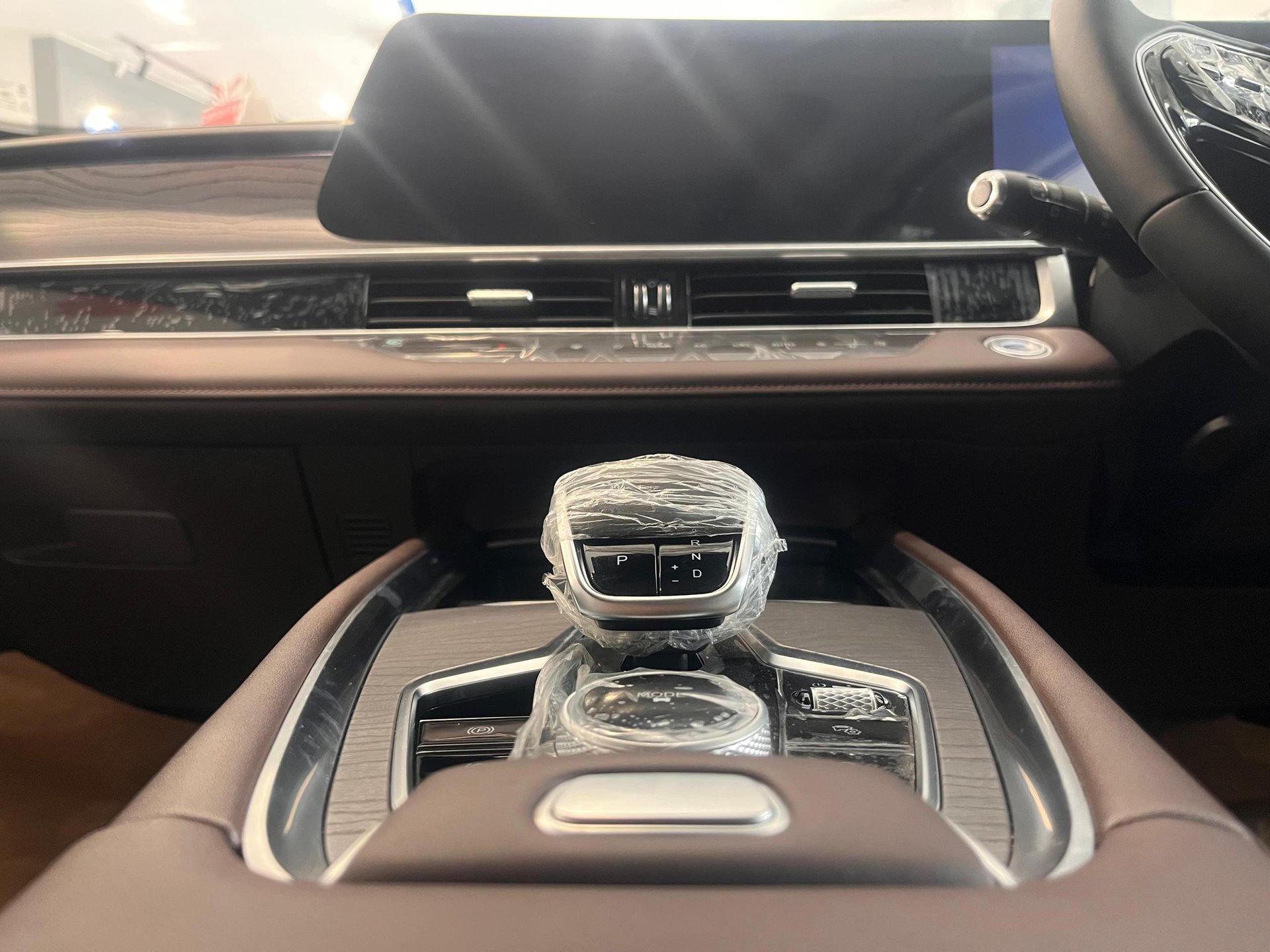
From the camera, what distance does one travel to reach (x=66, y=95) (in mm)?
2957

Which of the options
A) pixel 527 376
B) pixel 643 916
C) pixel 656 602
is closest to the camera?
pixel 643 916

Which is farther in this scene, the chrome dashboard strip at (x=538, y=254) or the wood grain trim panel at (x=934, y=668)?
the chrome dashboard strip at (x=538, y=254)

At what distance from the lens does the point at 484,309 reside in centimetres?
103

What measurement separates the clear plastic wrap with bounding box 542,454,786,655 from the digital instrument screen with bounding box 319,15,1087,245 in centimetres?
60

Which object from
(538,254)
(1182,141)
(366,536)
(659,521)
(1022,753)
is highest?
(1182,141)

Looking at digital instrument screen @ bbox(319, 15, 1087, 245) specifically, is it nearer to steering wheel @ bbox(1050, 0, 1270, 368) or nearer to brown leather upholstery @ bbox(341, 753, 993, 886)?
steering wheel @ bbox(1050, 0, 1270, 368)

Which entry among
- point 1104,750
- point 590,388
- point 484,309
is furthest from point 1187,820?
point 484,309

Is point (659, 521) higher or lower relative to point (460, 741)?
higher

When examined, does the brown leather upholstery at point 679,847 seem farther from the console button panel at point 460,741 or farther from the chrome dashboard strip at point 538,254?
the chrome dashboard strip at point 538,254

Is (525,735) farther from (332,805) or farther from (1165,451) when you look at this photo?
(1165,451)

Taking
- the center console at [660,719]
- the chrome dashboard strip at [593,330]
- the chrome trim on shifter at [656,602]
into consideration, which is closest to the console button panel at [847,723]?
the center console at [660,719]

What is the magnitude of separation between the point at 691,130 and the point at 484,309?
498mm

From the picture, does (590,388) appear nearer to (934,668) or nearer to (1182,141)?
(934,668)

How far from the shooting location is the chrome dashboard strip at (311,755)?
0.39 metres
